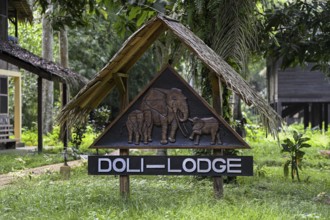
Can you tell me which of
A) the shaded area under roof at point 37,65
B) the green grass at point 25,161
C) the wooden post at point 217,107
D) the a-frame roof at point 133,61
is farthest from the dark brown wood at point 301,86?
the a-frame roof at point 133,61

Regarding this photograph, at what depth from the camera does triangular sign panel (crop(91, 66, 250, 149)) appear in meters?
8.88

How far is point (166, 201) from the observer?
8.52 meters

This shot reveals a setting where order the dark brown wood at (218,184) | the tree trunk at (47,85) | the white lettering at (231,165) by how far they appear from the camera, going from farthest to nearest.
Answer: the tree trunk at (47,85)
the dark brown wood at (218,184)
the white lettering at (231,165)

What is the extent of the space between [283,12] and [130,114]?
17.7ft

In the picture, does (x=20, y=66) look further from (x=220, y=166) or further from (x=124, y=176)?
(x=220, y=166)

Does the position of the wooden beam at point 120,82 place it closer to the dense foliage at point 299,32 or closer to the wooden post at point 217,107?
the wooden post at point 217,107

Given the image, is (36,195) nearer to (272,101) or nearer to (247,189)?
(247,189)

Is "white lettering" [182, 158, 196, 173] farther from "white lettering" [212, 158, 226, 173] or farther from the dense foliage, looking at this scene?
the dense foliage

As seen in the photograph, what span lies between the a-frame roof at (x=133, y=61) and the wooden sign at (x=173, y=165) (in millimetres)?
633

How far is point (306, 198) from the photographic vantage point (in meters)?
10.2

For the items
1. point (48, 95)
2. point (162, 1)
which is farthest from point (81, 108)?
point (48, 95)

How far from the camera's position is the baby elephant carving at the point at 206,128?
8.84 m

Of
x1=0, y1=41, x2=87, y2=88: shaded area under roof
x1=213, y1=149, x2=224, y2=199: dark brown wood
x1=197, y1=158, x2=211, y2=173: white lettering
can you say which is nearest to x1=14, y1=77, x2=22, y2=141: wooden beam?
x1=0, y1=41, x2=87, y2=88: shaded area under roof

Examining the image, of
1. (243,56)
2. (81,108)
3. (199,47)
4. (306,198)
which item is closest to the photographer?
(199,47)
